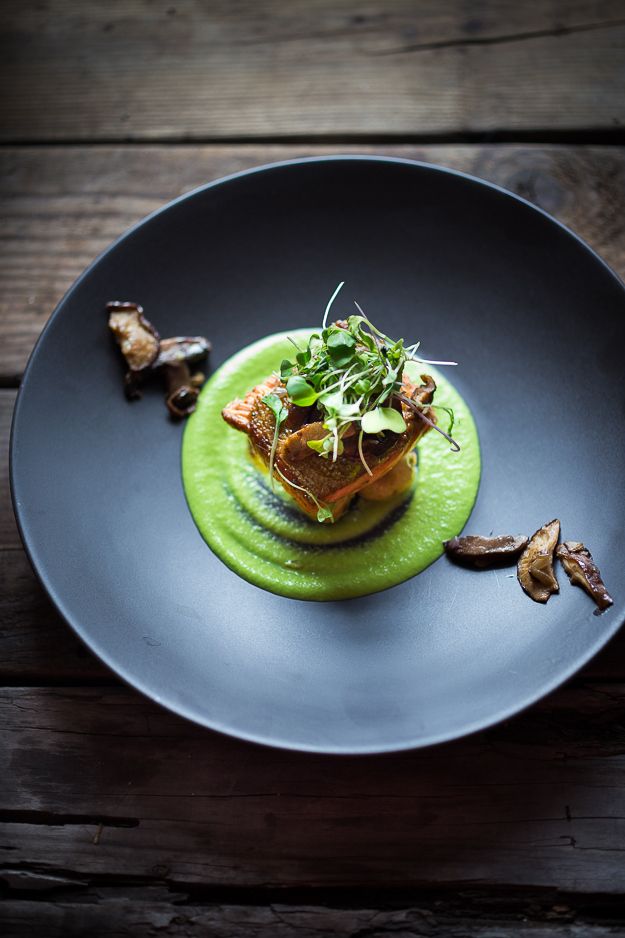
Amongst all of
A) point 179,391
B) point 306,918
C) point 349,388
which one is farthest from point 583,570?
point 179,391

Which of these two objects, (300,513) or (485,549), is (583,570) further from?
(300,513)

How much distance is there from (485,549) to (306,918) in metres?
1.39

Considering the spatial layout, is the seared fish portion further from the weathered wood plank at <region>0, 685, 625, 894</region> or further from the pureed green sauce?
the weathered wood plank at <region>0, 685, 625, 894</region>

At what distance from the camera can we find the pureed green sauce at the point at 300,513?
115 inches

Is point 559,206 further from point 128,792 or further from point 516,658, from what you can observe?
point 128,792

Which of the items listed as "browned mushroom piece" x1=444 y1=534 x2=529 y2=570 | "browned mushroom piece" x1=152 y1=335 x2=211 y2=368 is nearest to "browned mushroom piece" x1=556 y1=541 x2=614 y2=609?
"browned mushroom piece" x1=444 y1=534 x2=529 y2=570

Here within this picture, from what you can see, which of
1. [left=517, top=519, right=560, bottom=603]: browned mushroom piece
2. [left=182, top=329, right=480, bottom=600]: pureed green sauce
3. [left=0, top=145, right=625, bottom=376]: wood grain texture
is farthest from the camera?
[left=0, top=145, right=625, bottom=376]: wood grain texture

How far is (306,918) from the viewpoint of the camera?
2.69 meters

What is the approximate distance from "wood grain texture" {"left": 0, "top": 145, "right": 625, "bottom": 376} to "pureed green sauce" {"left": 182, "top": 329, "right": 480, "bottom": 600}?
94cm

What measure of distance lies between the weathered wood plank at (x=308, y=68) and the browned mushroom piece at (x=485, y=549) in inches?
79.2

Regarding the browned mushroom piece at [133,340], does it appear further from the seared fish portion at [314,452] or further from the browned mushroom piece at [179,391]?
the seared fish portion at [314,452]

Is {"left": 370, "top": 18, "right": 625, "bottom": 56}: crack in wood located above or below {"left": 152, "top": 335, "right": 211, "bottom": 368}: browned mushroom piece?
above

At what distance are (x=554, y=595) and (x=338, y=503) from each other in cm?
84

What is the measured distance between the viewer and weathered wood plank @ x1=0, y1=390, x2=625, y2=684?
9.62ft
